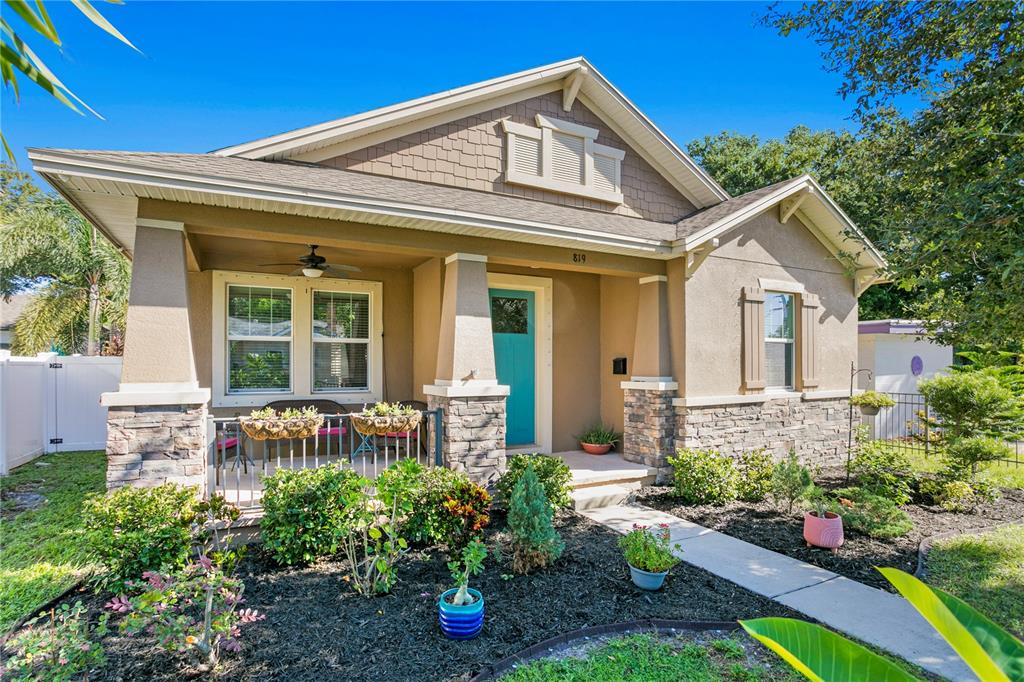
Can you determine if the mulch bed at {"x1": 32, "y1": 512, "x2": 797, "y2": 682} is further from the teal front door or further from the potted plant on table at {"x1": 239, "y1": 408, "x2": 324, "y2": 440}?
the teal front door

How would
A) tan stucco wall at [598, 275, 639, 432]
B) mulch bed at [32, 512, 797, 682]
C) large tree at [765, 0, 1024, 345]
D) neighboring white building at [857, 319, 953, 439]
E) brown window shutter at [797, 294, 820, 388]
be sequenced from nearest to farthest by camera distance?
mulch bed at [32, 512, 797, 682]
large tree at [765, 0, 1024, 345]
tan stucco wall at [598, 275, 639, 432]
brown window shutter at [797, 294, 820, 388]
neighboring white building at [857, 319, 953, 439]

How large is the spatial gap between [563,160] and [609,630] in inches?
246

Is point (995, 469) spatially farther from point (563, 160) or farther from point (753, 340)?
point (563, 160)

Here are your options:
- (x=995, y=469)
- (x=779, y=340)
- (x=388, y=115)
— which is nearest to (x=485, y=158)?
(x=388, y=115)

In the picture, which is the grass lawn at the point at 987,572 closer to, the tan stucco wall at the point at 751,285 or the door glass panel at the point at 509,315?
the tan stucco wall at the point at 751,285

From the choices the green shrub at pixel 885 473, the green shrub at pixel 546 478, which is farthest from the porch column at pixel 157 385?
the green shrub at pixel 885 473

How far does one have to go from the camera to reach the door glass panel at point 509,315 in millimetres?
8055

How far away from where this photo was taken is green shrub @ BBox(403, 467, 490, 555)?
16.5ft

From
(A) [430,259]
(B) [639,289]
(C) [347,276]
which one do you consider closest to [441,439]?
(A) [430,259]

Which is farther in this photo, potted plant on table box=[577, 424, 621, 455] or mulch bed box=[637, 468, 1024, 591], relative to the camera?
potted plant on table box=[577, 424, 621, 455]

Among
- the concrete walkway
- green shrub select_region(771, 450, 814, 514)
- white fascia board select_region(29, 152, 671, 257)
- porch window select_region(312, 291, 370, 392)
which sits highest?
white fascia board select_region(29, 152, 671, 257)

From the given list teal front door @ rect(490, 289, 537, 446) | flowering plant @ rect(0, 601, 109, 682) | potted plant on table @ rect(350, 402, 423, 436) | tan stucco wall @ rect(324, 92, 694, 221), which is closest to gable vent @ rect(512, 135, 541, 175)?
tan stucco wall @ rect(324, 92, 694, 221)

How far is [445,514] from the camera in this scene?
5.10 m

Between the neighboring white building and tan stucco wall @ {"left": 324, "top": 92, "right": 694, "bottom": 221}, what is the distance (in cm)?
672
